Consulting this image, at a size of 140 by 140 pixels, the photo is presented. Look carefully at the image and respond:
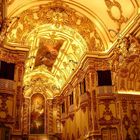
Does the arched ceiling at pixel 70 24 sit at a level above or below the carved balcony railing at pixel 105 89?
above

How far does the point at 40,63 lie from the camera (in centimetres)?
2294

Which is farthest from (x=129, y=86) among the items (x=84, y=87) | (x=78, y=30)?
(x=78, y=30)

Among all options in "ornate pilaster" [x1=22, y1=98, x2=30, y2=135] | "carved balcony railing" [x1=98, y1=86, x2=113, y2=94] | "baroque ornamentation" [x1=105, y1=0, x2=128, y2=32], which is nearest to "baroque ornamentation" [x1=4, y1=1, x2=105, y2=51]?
"baroque ornamentation" [x1=105, y1=0, x2=128, y2=32]

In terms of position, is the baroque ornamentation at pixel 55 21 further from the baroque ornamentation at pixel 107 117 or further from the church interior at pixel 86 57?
the baroque ornamentation at pixel 107 117

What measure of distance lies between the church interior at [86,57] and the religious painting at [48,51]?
9cm

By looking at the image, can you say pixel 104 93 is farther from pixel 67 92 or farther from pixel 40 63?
pixel 40 63

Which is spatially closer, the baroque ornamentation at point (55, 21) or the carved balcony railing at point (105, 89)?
the carved balcony railing at point (105, 89)

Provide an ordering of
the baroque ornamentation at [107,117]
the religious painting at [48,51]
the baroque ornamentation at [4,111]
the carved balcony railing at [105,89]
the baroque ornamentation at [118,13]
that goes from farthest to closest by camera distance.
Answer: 1. the religious painting at [48,51]
2. the carved balcony railing at [105,89]
3. the baroque ornamentation at [107,117]
4. the baroque ornamentation at [118,13]
5. the baroque ornamentation at [4,111]

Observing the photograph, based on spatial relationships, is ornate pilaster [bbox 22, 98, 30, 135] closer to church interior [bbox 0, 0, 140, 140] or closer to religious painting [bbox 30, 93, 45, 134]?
religious painting [bbox 30, 93, 45, 134]

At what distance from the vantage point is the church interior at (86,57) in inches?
541

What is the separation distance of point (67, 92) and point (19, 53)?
8.18 meters

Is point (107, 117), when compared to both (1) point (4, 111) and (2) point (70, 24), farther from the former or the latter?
(2) point (70, 24)

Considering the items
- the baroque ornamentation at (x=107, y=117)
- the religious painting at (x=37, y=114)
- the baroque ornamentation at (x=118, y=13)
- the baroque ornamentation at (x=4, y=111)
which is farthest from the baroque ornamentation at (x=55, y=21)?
the religious painting at (x=37, y=114)

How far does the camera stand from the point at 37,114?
2592 centimetres
